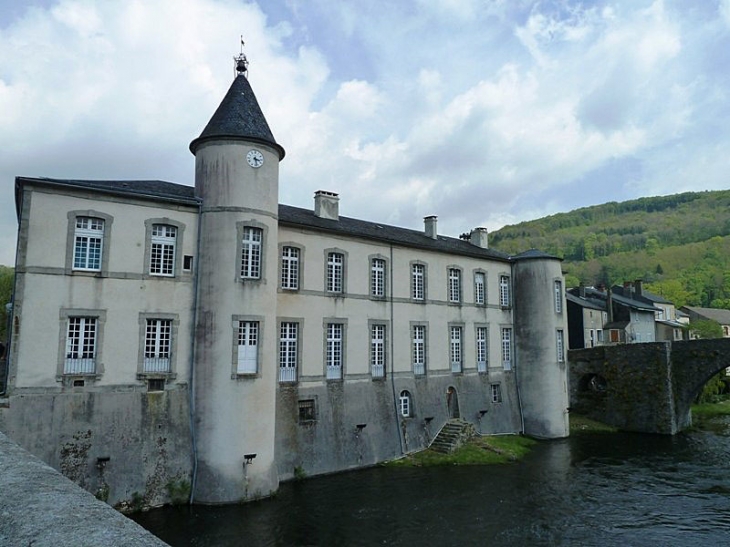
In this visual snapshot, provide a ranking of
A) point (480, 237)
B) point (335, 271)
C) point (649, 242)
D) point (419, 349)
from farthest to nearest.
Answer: point (649, 242) < point (480, 237) < point (419, 349) < point (335, 271)

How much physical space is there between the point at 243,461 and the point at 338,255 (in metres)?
10.0

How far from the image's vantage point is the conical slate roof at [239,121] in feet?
61.2

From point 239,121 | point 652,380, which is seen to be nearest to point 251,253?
point 239,121

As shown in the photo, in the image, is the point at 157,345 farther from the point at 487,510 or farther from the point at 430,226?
the point at 430,226

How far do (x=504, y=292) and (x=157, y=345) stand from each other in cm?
2134

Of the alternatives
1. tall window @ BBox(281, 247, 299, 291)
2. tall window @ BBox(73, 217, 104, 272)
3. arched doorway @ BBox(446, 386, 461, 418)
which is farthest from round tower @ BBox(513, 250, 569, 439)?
tall window @ BBox(73, 217, 104, 272)

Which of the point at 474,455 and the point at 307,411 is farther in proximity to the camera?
the point at 474,455

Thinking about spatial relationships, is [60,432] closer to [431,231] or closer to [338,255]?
[338,255]

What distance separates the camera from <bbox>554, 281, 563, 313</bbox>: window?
3147cm

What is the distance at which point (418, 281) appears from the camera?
27.0 metres

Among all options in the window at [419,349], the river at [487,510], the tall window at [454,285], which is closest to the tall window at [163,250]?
the river at [487,510]

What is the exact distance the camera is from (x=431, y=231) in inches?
1219

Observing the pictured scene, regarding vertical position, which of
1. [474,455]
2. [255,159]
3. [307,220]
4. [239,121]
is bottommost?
[474,455]

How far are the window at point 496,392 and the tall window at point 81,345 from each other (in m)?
21.5
